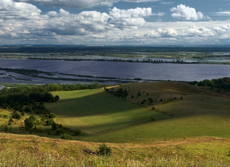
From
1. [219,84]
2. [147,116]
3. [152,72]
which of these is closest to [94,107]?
[147,116]

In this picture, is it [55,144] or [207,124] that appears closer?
[55,144]

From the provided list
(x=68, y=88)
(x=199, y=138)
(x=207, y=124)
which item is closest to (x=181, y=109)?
(x=207, y=124)

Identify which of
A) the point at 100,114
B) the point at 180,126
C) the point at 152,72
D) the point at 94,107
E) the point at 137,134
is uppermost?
the point at 152,72

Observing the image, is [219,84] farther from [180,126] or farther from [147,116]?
[180,126]

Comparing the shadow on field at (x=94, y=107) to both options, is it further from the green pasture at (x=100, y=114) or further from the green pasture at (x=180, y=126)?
the green pasture at (x=180, y=126)

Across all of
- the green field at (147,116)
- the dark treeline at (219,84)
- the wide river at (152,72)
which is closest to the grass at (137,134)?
the green field at (147,116)

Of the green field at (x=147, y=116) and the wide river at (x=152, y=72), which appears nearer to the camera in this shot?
the green field at (x=147, y=116)

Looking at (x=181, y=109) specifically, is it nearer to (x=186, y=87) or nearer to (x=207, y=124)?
(x=207, y=124)
